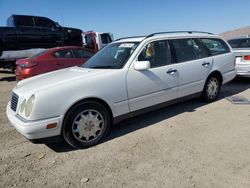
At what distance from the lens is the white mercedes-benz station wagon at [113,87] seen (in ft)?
12.2

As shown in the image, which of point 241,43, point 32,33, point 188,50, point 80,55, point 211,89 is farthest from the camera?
point 32,33

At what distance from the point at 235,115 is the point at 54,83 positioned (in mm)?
3518

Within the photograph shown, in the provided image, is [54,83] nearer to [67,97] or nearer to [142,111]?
[67,97]

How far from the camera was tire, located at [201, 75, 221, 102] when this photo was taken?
236 inches

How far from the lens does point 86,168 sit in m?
3.46

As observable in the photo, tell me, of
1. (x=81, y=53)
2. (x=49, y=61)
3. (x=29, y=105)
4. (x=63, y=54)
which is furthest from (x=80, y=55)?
(x=29, y=105)

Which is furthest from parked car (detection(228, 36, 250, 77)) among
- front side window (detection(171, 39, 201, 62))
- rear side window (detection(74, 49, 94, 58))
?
rear side window (detection(74, 49, 94, 58))

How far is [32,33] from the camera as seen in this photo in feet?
44.5

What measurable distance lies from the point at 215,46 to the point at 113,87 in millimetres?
3374

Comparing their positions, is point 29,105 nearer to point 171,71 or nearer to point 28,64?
point 171,71

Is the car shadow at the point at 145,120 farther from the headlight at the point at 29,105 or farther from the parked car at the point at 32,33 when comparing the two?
the parked car at the point at 32,33

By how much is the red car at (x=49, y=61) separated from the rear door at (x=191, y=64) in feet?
16.2

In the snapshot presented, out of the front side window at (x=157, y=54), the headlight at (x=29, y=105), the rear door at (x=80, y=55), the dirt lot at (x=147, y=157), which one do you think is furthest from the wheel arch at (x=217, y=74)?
the rear door at (x=80, y=55)

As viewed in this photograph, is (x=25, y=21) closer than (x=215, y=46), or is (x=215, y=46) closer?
(x=215, y=46)
